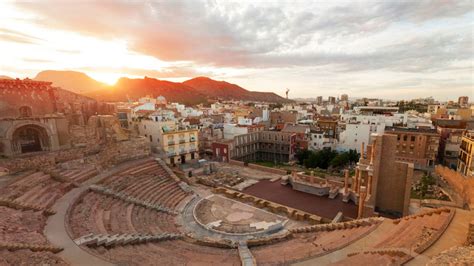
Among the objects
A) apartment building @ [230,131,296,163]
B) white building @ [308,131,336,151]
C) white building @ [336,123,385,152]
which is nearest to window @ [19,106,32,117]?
apartment building @ [230,131,296,163]

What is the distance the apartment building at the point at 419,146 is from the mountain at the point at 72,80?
453 ft

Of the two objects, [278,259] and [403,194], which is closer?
[278,259]

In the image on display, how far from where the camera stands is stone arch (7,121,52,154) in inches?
895

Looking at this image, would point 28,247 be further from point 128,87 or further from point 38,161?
point 128,87

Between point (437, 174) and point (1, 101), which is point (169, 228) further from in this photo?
point (437, 174)

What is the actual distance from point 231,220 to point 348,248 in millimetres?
10098

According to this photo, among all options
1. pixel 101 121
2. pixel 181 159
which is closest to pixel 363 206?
pixel 181 159

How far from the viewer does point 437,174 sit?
32844mm

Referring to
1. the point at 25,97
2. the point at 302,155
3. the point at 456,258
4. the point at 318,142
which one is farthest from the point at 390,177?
the point at 25,97

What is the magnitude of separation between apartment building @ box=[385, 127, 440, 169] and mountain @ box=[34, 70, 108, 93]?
138 meters

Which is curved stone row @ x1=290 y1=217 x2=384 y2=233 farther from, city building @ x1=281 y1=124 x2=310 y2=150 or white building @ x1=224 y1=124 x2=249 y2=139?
city building @ x1=281 y1=124 x2=310 y2=150

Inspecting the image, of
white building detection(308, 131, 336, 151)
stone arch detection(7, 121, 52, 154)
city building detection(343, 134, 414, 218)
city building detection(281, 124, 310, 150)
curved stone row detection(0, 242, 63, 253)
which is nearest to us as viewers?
curved stone row detection(0, 242, 63, 253)

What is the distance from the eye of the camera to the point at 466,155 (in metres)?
33.2

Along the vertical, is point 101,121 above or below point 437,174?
above
